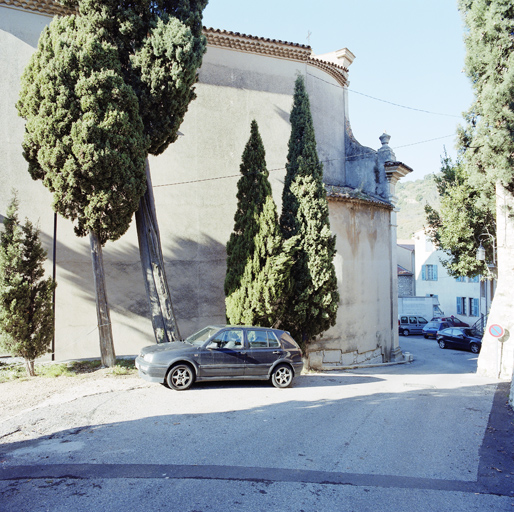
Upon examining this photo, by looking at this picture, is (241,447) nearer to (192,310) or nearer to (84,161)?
(84,161)

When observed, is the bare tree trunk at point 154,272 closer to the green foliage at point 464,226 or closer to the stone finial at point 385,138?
the stone finial at point 385,138

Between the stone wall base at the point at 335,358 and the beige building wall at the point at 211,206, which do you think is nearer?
the beige building wall at the point at 211,206

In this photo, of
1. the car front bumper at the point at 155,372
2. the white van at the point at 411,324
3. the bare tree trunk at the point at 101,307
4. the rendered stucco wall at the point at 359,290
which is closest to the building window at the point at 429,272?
the white van at the point at 411,324

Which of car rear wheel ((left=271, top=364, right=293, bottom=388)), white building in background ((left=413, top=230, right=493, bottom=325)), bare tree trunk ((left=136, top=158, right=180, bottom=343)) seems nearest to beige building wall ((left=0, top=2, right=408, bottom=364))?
bare tree trunk ((left=136, top=158, right=180, bottom=343))

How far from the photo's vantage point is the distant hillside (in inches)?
4273

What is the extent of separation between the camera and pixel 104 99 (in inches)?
419

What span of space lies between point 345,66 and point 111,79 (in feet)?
47.1

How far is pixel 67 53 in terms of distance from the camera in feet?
34.1

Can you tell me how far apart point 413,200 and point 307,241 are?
418 feet

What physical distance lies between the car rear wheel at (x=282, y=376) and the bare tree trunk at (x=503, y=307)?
8.17 m

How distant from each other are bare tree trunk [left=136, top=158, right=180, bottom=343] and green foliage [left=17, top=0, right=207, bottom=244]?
42.6 inches

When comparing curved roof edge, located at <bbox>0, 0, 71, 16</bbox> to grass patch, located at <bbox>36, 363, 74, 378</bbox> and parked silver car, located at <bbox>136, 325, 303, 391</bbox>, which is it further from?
parked silver car, located at <bbox>136, 325, 303, 391</bbox>

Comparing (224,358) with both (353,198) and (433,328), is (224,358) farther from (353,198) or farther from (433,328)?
(433,328)

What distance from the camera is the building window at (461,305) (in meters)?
40.6
